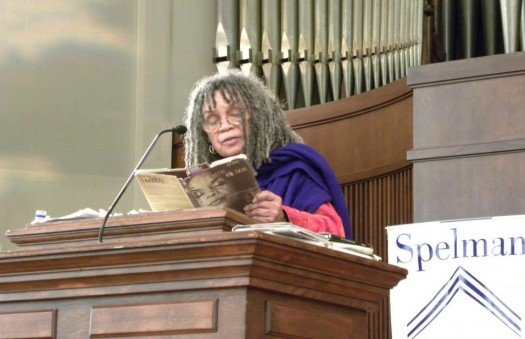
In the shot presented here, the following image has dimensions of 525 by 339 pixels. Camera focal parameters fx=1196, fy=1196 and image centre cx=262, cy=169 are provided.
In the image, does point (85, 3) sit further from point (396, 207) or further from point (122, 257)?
point (122, 257)

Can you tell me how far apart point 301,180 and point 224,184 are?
0.60 metres

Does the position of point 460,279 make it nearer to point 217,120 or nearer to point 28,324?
point 217,120

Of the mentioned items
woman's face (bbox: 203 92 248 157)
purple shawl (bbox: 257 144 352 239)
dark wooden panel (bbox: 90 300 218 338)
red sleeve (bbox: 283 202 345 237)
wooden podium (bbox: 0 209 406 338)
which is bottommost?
dark wooden panel (bbox: 90 300 218 338)

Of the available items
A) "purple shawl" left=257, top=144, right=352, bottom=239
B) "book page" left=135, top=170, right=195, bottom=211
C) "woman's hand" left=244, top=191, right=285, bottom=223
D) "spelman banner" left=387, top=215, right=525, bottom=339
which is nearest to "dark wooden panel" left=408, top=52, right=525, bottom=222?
"spelman banner" left=387, top=215, right=525, bottom=339

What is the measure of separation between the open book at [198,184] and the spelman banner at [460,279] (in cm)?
111

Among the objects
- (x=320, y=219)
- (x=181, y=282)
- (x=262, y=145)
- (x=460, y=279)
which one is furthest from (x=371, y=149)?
(x=181, y=282)

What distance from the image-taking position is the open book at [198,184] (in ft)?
8.50

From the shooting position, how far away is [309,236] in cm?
236

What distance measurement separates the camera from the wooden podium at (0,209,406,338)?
7.17ft

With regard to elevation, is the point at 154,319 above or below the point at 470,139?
below

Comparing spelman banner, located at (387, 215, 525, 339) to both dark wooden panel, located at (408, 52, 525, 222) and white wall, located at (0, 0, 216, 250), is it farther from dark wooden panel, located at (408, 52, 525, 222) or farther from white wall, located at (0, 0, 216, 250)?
white wall, located at (0, 0, 216, 250)

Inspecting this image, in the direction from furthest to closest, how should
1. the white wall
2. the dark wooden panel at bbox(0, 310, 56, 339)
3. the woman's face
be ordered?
the white wall → the woman's face → the dark wooden panel at bbox(0, 310, 56, 339)

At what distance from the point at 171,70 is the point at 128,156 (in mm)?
456

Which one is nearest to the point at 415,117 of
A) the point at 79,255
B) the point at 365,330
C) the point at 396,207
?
the point at 396,207
